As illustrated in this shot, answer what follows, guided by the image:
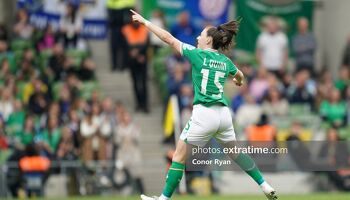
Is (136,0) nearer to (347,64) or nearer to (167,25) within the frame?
(167,25)

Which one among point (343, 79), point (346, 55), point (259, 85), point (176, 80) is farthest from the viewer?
point (346, 55)

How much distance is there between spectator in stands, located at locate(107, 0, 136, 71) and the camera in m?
25.5

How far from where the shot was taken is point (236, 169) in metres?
20.7

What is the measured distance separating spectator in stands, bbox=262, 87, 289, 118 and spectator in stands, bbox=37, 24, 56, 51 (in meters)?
5.13

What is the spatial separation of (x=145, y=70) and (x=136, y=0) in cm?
301

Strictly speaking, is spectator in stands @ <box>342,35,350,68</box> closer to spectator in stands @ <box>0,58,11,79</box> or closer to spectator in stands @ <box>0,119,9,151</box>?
spectator in stands @ <box>0,58,11,79</box>

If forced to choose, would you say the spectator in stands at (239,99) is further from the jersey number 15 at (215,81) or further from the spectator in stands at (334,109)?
the jersey number 15 at (215,81)

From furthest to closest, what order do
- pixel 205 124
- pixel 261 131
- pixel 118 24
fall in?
pixel 118 24
pixel 261 131
pixel 205 124

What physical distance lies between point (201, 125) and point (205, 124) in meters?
0.05

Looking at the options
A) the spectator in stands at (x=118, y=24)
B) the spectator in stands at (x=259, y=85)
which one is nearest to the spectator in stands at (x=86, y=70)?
the spectator in stands at (x=118, y=24)

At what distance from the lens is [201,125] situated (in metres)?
14.1

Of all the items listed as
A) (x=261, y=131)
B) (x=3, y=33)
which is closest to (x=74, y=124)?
(x=3, y=33)

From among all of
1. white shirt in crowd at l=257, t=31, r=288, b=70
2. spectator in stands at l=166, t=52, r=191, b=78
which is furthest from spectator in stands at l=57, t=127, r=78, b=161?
white shirt in crowd at l=257, t=31, r=288, b=70

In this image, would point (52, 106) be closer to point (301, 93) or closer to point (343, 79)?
point (301, 93)
